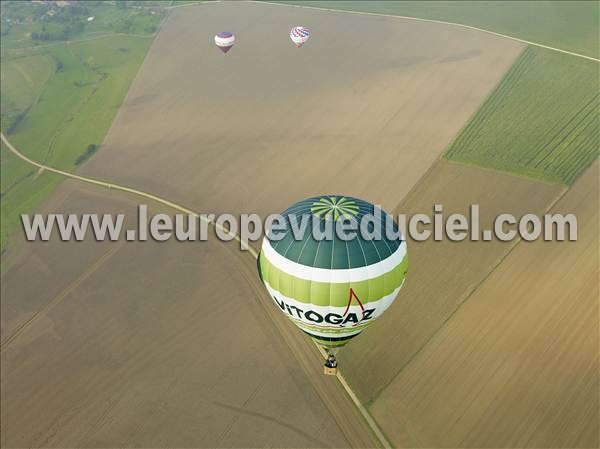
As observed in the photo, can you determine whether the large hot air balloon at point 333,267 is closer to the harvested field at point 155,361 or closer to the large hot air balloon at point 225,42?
the harvested field at point 155,361

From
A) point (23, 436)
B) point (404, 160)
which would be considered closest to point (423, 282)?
point (404, 160)

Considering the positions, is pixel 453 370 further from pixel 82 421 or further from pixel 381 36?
pixel 381 36

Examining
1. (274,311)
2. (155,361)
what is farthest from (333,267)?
(155,361)

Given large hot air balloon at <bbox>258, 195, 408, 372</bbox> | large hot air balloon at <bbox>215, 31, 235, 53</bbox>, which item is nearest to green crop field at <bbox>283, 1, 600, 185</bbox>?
large hot air balloon at <bbox>258, 195, 408, 372</bbox>

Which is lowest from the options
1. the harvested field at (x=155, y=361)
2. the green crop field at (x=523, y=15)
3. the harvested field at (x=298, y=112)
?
the harvested field at (x=155, y=361)

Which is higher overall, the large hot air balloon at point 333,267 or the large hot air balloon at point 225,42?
the large hot air balloon at point 333,267

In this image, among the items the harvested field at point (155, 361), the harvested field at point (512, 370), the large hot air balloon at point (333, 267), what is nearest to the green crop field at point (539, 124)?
the harvested field at point (512, 370)

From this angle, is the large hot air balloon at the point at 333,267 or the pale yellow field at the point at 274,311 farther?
the pale yellow field at the point at 274,311
